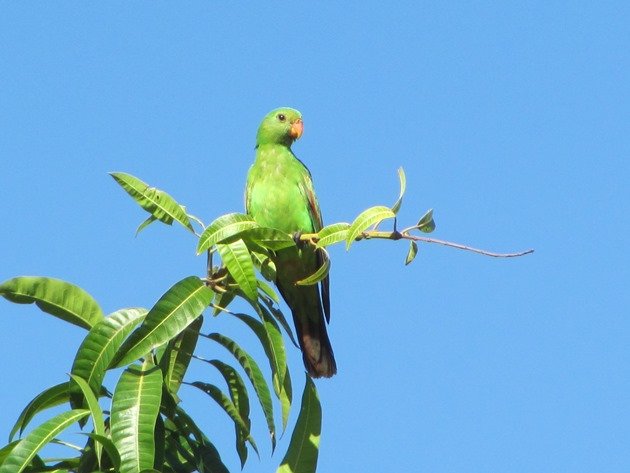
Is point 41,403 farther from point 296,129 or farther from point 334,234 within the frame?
point 296,129

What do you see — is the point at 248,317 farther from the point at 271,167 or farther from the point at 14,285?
the point at 271,167

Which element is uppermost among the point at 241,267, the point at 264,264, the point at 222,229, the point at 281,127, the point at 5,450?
the point at 281,127

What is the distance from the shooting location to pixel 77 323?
3.38 meters

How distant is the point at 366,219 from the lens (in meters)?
3.41

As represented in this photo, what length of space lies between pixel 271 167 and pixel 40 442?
388cm

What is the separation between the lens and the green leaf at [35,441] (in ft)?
9.04

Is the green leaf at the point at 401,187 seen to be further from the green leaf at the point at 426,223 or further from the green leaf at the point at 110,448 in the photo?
the green leaf at the point at 110,448

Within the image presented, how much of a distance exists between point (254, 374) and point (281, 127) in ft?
11.5

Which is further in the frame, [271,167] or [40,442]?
[271,167]

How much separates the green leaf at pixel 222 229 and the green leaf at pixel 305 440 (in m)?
0.79

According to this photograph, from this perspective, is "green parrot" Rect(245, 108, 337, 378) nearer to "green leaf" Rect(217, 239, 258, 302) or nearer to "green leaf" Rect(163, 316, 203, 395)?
"green leaf" Rect(163, 316, 203, 395)

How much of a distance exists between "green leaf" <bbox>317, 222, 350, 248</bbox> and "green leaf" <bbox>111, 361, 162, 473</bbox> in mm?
814

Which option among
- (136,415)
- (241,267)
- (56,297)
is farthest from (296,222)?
(136,415)

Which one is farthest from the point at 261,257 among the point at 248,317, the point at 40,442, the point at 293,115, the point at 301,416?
the point at 293,115
